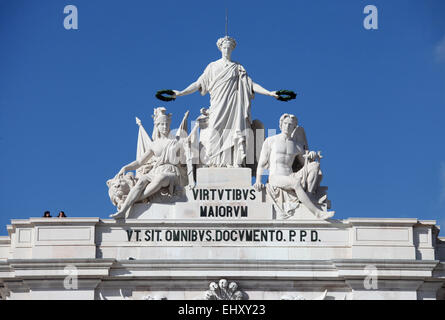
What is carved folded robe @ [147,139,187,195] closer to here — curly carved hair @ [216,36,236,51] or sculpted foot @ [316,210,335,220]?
curly carved hair @ [216,36,236,51]

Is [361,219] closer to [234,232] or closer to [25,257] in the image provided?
[234,232]

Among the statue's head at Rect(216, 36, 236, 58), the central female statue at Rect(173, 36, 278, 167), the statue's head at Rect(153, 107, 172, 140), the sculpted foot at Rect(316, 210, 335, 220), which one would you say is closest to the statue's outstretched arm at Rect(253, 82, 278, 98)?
the central female statue at Rect(173, 36, 278, 167)

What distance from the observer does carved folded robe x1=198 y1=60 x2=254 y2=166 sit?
51.2 meters

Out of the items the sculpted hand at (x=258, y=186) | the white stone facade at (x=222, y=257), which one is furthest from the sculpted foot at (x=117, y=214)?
the sculpted hand at (x=258, y=186)

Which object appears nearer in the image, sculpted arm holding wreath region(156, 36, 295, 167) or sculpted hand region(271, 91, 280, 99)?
sculpted arm holding wreath region(156, 36, 295, 167)

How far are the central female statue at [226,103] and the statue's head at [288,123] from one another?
1.22 metres

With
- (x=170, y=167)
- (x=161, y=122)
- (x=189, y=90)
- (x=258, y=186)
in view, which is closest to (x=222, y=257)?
(x=258, y=186)

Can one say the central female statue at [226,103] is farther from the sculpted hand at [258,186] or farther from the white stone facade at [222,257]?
the white stone facade at [222,257]

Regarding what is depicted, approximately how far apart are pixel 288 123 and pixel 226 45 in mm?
3607

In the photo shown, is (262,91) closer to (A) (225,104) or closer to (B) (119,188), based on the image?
(A) (225,104)

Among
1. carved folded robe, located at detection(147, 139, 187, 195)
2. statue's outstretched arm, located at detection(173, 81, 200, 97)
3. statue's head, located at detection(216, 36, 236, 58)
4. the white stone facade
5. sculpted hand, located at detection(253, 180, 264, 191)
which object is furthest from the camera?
statue's head, located at detection(216, 36, 236, 58)

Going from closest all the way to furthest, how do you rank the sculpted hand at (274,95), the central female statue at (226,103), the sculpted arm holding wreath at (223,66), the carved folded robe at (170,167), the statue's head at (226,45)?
the carved folded robe at (170,167) < the central female statue at (226,103) < the sculpted hand at (274,95) < the sculpted arm holding wreath at (223,66) < the statue's head at (226,45)

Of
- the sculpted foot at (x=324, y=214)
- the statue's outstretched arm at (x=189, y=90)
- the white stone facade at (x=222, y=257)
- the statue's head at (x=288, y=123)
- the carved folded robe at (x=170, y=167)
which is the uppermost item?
the statue's outstretched arm at (x=189, y=90)

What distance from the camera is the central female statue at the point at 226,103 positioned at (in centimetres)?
5106
